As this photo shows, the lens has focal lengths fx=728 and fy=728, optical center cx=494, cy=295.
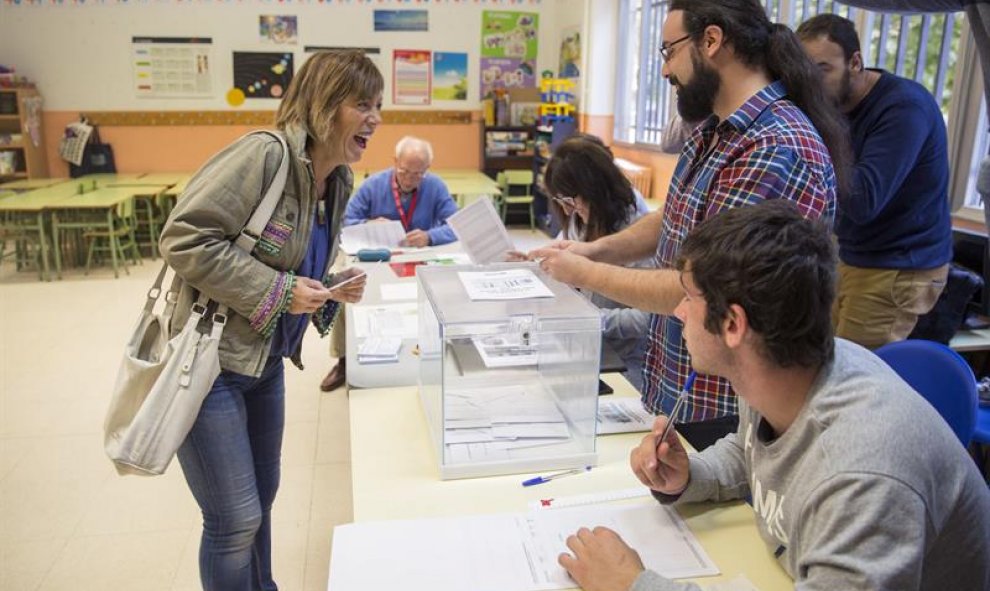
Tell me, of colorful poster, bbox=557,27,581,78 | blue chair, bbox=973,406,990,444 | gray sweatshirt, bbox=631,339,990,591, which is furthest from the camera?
colorful poster, bbox=557,27,581,78

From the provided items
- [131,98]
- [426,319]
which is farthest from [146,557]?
[131,98]

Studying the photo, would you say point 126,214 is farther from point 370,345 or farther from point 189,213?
point 189,213

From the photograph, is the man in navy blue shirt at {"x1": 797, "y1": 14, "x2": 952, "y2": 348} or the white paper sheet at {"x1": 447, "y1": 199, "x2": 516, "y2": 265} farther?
the man in navy blue shirt at {"x1": 797, "y1": 14, "x2": 952, "y2": 348}

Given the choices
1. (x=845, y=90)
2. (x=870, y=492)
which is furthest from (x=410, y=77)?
(x=870, y=492)

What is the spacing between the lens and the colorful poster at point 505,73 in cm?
843

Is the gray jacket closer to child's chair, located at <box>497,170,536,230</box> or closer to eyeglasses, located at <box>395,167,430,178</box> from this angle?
eyeglasses, located at <box>395,167,430,178</box>

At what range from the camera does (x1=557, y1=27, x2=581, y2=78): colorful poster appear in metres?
7.70

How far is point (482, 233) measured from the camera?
2.09 metres

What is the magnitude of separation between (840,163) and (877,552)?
3.26 feet

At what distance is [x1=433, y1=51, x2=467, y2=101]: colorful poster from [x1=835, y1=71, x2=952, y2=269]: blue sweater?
21.1ft

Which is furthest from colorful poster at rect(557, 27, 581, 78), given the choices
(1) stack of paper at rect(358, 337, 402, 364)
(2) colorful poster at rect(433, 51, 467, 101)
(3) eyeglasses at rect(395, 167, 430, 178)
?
(1) stack of paper at rect(358, 337, 402, 364)

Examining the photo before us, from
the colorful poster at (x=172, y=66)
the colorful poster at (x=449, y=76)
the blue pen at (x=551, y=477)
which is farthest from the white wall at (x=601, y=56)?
the blue pen at (x=551, y=477)

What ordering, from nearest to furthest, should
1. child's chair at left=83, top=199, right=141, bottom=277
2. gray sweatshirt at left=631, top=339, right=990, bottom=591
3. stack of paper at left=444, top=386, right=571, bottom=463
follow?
gray sweatshirt at left=631, top=339, right=990, bottom=591 → stack of paper at left=444, top=386, right=571, bottom=463 → child's chair at left=83, top=199, right=141, bottom=277

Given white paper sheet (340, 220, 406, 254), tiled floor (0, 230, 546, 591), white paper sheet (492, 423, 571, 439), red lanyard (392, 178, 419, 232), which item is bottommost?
tiled floor (0, 230, 546, 591)
